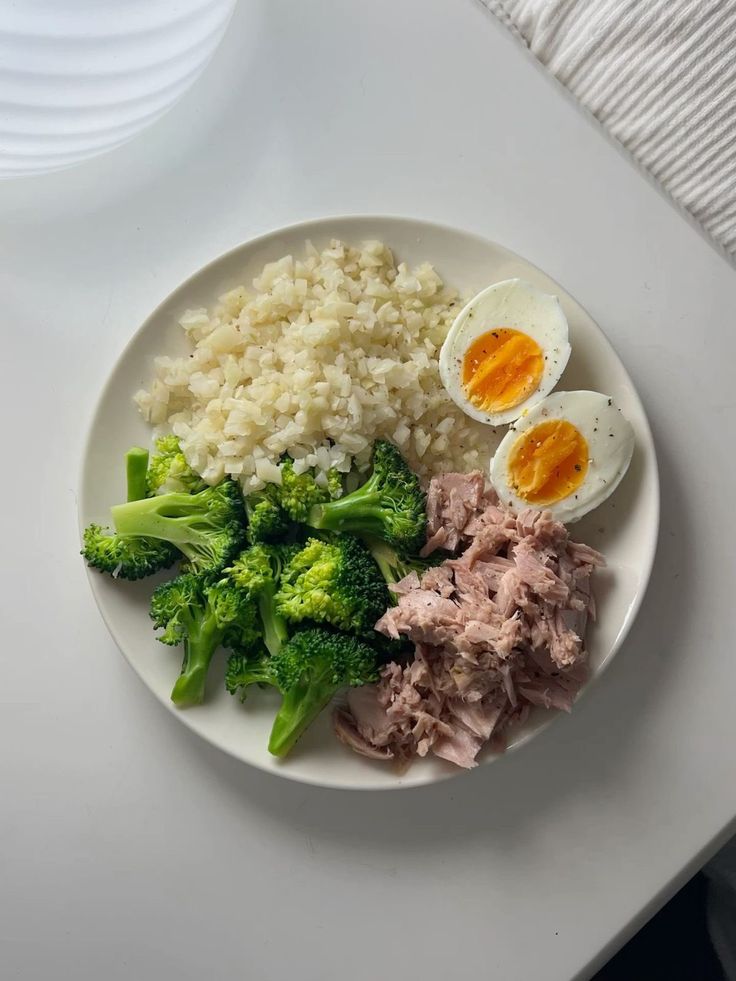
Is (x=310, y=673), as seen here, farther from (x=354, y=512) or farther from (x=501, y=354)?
(x=501, y=354)

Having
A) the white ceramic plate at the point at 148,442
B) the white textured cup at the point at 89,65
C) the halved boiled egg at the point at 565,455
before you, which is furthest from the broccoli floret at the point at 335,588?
the white textured cup at the point at 89,65

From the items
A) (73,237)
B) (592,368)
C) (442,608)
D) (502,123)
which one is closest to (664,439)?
(592,368)

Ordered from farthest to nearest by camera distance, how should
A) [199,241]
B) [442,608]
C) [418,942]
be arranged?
[199,241]
[418,942]
[442,608]

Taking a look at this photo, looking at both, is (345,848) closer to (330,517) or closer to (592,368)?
(330,517)

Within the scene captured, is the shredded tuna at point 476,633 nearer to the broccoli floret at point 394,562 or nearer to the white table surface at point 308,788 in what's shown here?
the broccoli floret at point 394,562

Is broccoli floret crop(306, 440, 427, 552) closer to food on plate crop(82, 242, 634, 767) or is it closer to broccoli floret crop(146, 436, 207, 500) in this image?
food on plate crop(82, 242, 634, 767)
